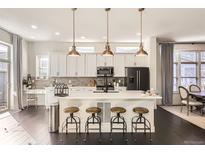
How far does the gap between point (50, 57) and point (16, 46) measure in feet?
4.99

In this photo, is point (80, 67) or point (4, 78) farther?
point (80, 67)

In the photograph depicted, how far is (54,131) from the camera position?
480 centimetres

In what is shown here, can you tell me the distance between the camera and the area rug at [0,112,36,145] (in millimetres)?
4124

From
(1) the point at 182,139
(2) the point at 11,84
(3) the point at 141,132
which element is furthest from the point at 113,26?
(2) the point at 11,84

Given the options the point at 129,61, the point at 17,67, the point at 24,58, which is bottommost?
the point at 17,67

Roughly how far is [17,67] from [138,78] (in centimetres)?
477

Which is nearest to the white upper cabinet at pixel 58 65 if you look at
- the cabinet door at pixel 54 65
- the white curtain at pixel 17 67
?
the cabinet door at pixel 54 65

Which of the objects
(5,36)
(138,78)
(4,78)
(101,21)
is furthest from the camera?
(138,78)

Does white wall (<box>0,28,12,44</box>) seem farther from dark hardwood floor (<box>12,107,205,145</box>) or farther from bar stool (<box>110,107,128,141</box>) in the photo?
bar stool (<box>110,107,128,141</box>)

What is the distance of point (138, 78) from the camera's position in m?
7.93

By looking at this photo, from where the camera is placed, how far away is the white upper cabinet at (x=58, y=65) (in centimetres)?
862

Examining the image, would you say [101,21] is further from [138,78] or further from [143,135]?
[143,135]

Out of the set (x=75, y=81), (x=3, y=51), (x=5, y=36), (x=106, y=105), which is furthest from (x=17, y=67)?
(x=106, y=105)
